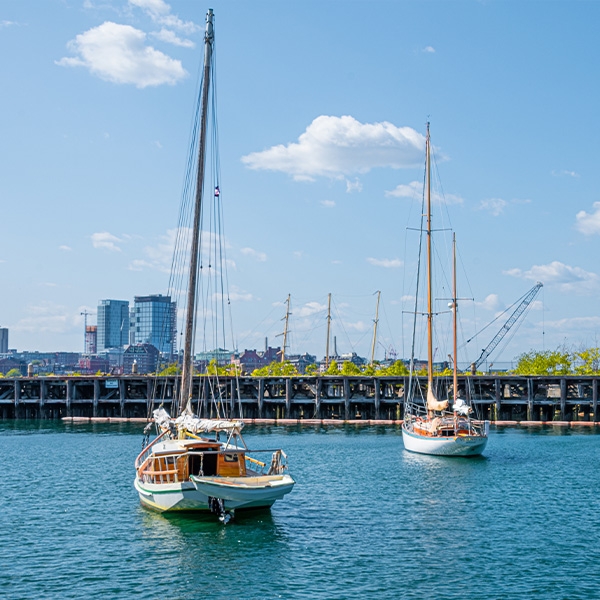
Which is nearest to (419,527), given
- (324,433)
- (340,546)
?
(340,546)

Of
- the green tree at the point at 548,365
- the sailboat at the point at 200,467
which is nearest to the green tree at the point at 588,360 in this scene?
the green tree at the point at 548,365

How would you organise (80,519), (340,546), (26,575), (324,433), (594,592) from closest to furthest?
(594,592), (26,575), (340,546), (80,519), (324,433)

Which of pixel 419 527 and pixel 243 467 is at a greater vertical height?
pixel 243 467

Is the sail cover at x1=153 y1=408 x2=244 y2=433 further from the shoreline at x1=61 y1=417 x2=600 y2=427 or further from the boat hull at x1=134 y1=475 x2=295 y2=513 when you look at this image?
the shoreline at x1=61 y1=417 x2=600 y2=427

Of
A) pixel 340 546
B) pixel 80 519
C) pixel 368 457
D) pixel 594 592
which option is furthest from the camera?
pixel 368 457

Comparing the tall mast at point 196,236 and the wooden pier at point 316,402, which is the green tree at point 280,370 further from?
the tall mast at point 196,236

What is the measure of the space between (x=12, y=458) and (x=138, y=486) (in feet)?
96.0

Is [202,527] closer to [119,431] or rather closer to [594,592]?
[594,592]

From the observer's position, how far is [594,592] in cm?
2912

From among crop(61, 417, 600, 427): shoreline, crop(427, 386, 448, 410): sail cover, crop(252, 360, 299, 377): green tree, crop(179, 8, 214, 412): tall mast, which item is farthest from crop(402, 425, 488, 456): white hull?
crop(252, 360, 299, 377): green tree

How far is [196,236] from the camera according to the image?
137 feet

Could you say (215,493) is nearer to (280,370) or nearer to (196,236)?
(196,236)

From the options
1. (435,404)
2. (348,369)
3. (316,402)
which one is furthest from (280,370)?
(435,404)

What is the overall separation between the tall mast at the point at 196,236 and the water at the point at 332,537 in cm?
683
